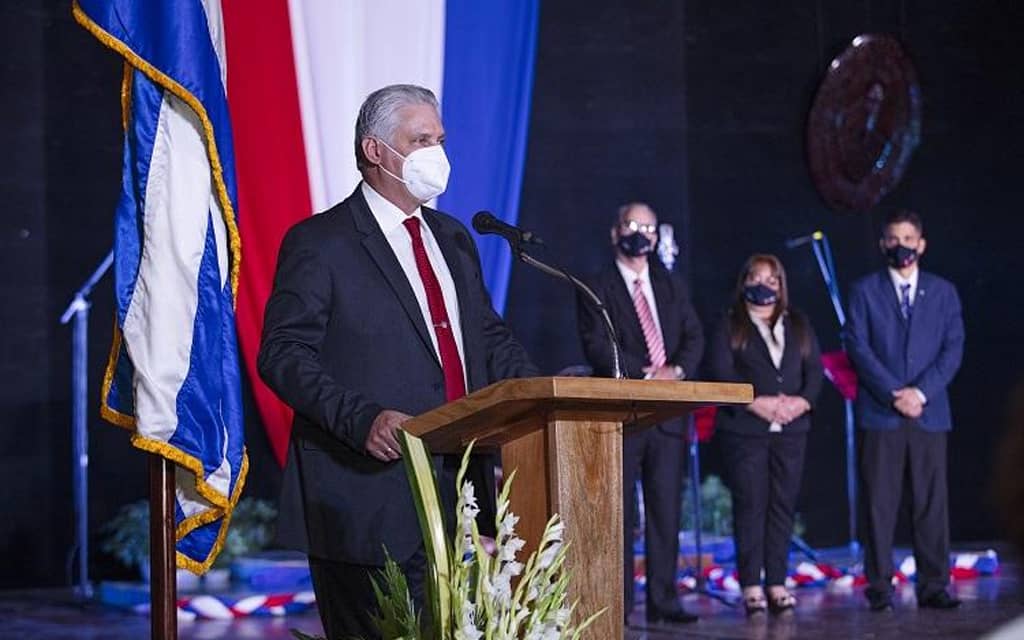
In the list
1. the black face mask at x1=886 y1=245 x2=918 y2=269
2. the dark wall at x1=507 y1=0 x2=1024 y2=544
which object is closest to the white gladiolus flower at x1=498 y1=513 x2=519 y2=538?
the black face mask at x1=886 y1=245 x2=918 y2=269

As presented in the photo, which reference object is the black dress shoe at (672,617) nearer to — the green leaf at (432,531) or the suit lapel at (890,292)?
the suit lapel at (890,292)

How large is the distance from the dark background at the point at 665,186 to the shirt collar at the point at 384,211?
4565 mm

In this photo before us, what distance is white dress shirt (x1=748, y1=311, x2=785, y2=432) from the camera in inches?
258

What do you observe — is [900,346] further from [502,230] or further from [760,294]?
[502,230]

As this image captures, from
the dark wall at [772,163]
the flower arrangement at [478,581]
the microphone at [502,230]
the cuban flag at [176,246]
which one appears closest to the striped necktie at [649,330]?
the dark wall at [772,163]

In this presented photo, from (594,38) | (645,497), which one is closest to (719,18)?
(594,38)

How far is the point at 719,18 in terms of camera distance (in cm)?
852

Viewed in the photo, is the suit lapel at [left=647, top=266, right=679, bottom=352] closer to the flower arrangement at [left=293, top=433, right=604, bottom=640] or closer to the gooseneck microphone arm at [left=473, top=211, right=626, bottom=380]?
the gooseneck microphone arm at [left=473, top=211, right=626, bottom=380]

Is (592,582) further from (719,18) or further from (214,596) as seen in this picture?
(719,18)

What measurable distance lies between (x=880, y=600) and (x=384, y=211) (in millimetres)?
3902

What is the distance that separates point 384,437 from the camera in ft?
8.80

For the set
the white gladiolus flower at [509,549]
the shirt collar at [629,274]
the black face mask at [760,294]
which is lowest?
the white gladiolus flower at [509,549]

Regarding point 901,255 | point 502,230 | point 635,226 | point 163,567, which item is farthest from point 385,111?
point 901,255

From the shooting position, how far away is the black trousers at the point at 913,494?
6496 millimetres
